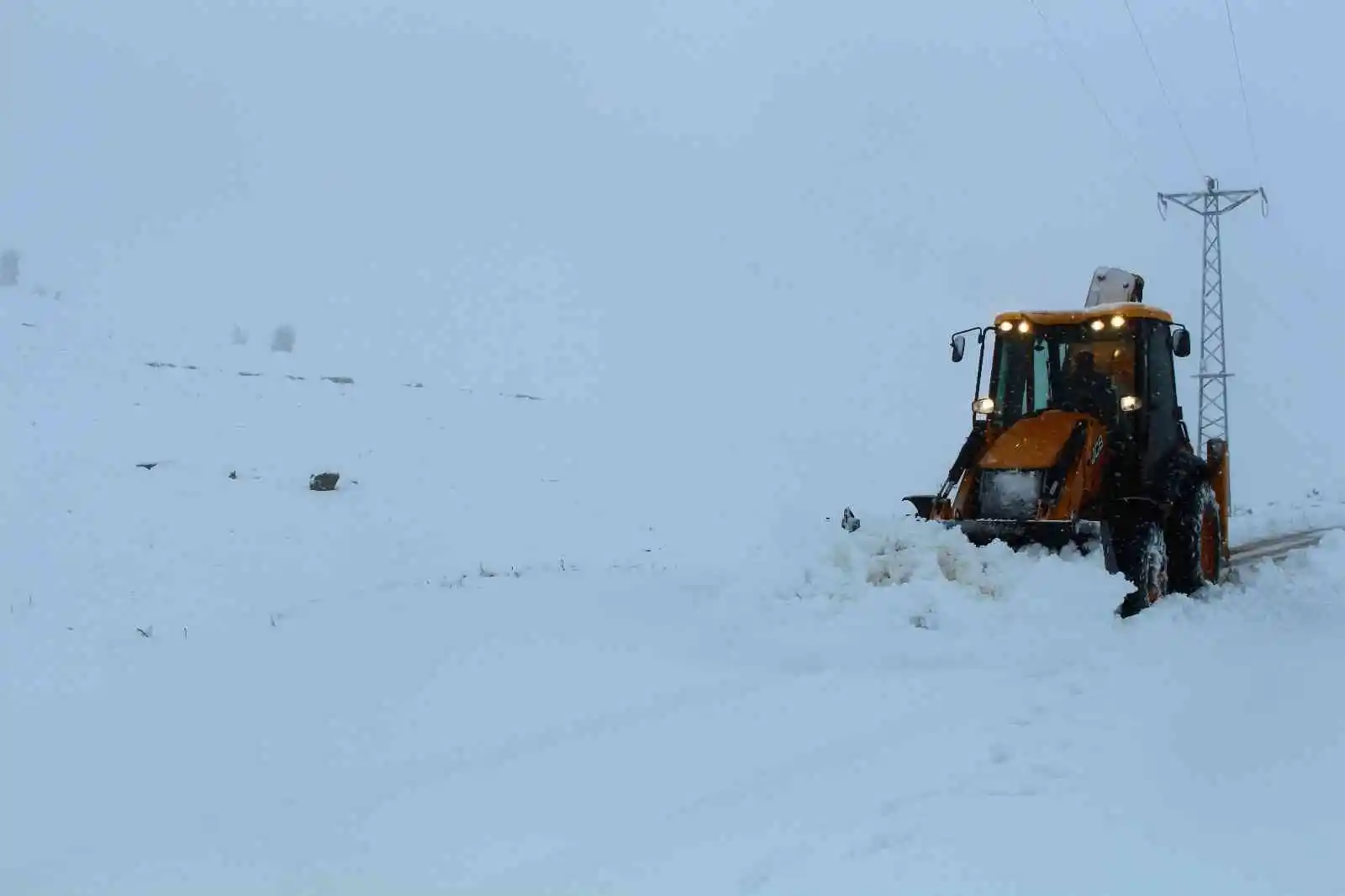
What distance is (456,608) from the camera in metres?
7.64

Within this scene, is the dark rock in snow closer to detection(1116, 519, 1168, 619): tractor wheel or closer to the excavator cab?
the excavator cab

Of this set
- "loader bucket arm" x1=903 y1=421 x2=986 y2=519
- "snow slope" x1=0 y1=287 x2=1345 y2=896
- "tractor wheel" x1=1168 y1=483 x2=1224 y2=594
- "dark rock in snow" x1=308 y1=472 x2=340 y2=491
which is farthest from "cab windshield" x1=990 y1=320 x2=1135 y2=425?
"dark rock in snow" x1=308 y1=472 x2=340 y2=491

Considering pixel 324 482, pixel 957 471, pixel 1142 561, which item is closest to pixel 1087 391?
pixel 957 471

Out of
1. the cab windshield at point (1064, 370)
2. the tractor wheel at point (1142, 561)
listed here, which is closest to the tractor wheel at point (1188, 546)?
the tractor wheel at point (1142, 561)

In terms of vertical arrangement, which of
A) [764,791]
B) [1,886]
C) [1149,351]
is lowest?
[1,886]

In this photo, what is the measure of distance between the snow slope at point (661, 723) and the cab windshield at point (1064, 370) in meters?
1.93

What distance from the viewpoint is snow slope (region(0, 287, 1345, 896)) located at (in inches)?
152

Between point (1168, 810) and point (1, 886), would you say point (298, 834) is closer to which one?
point (1, 886)

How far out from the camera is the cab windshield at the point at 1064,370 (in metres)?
9.58

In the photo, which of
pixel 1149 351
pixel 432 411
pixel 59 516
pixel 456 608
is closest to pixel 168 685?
pixel 456 608

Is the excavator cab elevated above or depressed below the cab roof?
below

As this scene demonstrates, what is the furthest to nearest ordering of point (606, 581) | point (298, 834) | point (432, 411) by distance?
point (432, 411) → point (606, 581) → point (298, 834)

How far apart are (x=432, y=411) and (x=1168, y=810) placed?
2032 cm

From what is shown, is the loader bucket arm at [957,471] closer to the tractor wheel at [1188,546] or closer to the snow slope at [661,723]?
the snow slope at [661,723]
